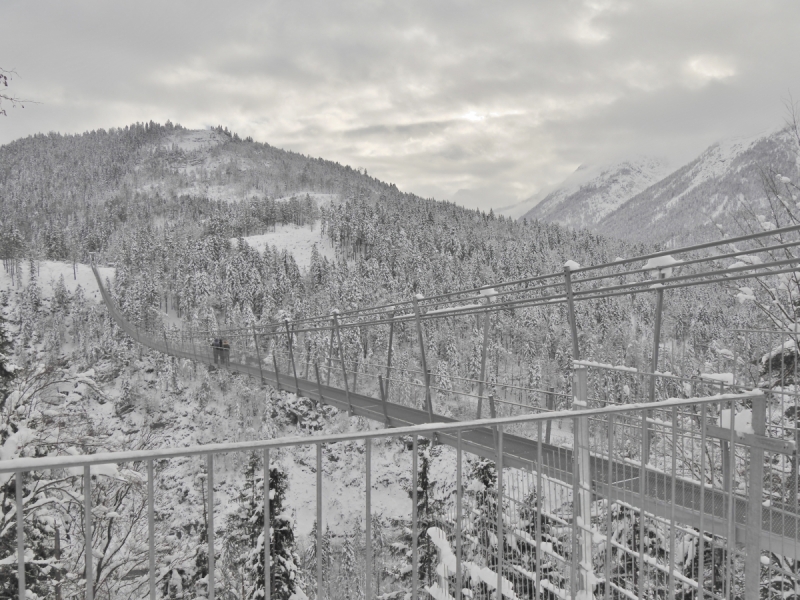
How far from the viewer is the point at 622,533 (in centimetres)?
292

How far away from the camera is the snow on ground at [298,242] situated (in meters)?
97.7

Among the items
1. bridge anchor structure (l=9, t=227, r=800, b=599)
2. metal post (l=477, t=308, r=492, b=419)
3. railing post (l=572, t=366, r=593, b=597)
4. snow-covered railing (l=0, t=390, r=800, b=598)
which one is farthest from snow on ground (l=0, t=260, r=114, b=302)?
railing post (l=572, t=366, r=593, b=597)

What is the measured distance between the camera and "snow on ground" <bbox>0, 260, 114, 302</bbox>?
79.8 m

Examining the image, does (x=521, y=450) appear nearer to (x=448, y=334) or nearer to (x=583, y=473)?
(x=583, y=473)

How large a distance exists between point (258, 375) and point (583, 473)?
12283 mm

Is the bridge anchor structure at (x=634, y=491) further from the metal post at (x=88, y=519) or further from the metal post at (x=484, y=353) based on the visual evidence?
the metal post at (x=484, y=353)

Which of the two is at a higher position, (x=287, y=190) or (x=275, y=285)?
(x=287, y=190)

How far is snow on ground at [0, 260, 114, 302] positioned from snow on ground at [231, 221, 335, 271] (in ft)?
79.7

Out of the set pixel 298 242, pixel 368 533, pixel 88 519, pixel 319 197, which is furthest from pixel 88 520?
pixel 319 197

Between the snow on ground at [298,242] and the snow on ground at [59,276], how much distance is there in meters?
24.3

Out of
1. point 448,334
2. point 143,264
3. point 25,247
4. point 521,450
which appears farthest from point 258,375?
point 25,247

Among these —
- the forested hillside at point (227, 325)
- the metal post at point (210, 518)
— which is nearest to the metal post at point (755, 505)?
the forested hillside at point (227, 325)

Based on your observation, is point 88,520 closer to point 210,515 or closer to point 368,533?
point 210,515

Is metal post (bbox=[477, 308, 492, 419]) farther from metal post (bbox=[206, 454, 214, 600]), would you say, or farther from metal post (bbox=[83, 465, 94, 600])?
metal post (bbox=[83, 465, 94, 600])
